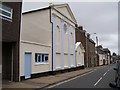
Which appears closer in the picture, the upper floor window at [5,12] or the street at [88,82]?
the upper floor window at [5,12]

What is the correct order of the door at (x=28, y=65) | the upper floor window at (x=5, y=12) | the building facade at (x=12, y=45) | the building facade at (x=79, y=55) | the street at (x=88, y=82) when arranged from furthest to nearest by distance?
the building facade at (x=79, y=55)
the door at (x=28, y=65)
the building facade at (x=12, y=45)
the street at (x=88, y=82)
the upper floor window at (x=5, y=12)

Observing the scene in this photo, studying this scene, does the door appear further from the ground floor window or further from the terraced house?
the ground floor window

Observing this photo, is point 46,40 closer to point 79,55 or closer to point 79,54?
point 79,55

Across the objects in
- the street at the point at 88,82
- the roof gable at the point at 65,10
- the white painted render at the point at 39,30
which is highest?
the roof gable at the point at 65,10

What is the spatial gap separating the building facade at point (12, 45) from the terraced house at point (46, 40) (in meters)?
0.84

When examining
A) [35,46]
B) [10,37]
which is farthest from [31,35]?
[10,37]

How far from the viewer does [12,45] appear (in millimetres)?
20406

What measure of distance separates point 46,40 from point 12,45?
9.76m

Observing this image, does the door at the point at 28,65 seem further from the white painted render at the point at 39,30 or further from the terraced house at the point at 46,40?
the white painted render at the point at 39,30

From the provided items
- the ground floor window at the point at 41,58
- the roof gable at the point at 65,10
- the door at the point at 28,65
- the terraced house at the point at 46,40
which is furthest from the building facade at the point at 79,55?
the door at the point at 28,65

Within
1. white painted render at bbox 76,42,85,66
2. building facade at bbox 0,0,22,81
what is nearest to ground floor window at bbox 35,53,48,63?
building facade at bbox 0,0,22,81

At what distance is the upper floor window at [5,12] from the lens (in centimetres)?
1806

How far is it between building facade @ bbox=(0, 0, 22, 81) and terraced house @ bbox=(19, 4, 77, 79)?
33.3 inches

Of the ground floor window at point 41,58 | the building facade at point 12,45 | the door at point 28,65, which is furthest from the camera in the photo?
the ground floor window at point 41,58
